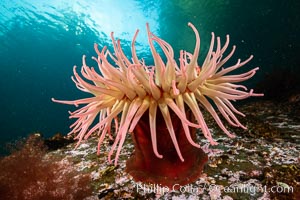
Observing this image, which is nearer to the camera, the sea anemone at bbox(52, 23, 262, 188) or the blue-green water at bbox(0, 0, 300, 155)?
the sea anemone at bbox(52, 23, 262, 188)

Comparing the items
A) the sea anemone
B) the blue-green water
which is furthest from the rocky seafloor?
the blue-green water

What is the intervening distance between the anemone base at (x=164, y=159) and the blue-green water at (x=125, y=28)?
11160 mm

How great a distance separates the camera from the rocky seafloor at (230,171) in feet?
8.02

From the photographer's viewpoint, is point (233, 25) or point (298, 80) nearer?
point (298, 80)

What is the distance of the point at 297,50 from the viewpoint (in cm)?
1691

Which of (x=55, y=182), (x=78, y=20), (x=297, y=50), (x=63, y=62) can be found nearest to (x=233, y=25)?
(x=297, y=50)

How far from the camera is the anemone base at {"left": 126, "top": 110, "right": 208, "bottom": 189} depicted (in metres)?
2.52

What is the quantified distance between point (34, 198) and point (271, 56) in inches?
882

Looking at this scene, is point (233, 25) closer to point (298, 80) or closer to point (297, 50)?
point (297, 50)

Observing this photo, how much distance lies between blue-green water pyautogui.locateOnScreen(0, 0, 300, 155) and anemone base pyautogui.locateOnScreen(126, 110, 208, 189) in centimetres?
1116

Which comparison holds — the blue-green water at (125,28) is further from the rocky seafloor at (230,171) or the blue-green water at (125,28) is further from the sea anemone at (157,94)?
the sea anemone at (157,94)

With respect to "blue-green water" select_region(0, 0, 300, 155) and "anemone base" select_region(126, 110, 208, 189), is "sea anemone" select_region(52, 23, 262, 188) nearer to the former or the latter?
"anemone base" select_region(126, 110, 208, 189)

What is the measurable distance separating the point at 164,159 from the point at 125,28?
2532 centimetres

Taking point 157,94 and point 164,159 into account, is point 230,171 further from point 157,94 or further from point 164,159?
point 157,94
